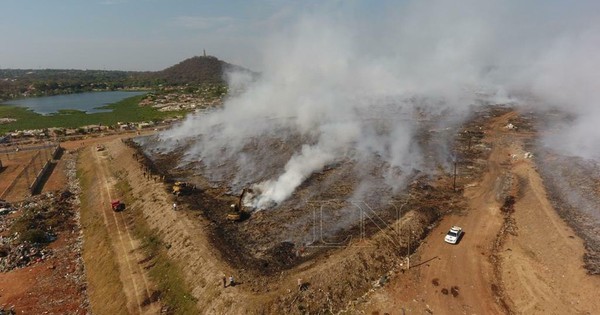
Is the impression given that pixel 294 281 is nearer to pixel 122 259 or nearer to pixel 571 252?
pixel 122 259

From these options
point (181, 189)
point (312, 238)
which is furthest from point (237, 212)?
point (181, 189)

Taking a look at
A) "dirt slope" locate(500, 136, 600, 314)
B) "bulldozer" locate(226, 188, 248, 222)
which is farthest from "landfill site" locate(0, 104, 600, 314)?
"bulldozer" locate(226, 188, 248, 222)

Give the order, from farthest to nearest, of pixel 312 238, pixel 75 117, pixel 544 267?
1. pixel 75 117
2. pixel 312 238
3. pixel 544 267

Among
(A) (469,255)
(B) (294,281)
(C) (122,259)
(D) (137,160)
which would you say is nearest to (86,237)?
(C) (122,259)

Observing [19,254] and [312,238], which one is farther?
[19,254]

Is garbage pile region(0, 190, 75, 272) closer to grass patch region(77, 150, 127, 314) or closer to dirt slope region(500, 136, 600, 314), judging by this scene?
grass patch region(77, 150, 127, 314)

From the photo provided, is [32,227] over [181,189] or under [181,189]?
under

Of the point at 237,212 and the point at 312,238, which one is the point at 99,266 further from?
the point at 312,238
